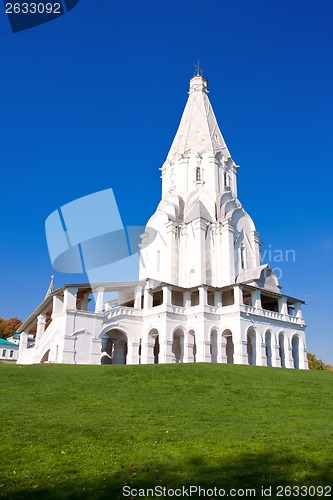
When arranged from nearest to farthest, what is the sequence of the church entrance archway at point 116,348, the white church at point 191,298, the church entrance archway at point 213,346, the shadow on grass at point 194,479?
the shadow on grass at point 194,479
the white church at point 191,298
the church entrance archway at point 213,346
the church entrance archway at point 116,348

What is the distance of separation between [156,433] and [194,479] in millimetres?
3258

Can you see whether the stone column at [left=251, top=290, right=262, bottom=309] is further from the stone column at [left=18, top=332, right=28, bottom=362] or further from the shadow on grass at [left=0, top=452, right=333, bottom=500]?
the shadow on grass at [left=0, top=452, right=333, bottom=500]

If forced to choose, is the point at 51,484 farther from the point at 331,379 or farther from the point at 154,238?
the point at 154,238

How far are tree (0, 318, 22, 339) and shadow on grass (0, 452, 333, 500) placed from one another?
77079 millimetres

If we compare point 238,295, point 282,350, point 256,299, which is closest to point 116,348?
point 238,295

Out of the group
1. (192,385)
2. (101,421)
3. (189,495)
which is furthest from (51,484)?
(192,385)

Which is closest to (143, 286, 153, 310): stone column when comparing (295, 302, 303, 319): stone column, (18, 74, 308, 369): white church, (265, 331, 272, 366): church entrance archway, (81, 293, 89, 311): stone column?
(18, 74, 308, 369): white church

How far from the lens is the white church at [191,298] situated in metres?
33.5

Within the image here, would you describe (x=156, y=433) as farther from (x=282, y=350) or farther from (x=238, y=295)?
(x=282, y=350)

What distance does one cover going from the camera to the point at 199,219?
41.2m

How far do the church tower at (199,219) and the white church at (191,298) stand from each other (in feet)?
0.35

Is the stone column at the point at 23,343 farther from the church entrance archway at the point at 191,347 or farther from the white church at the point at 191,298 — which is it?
the church entrance archway at the point at 191,347

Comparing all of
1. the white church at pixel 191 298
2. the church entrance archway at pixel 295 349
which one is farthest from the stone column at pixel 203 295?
the church entrance archway at pixel 295 349

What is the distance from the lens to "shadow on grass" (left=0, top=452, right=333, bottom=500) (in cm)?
779
